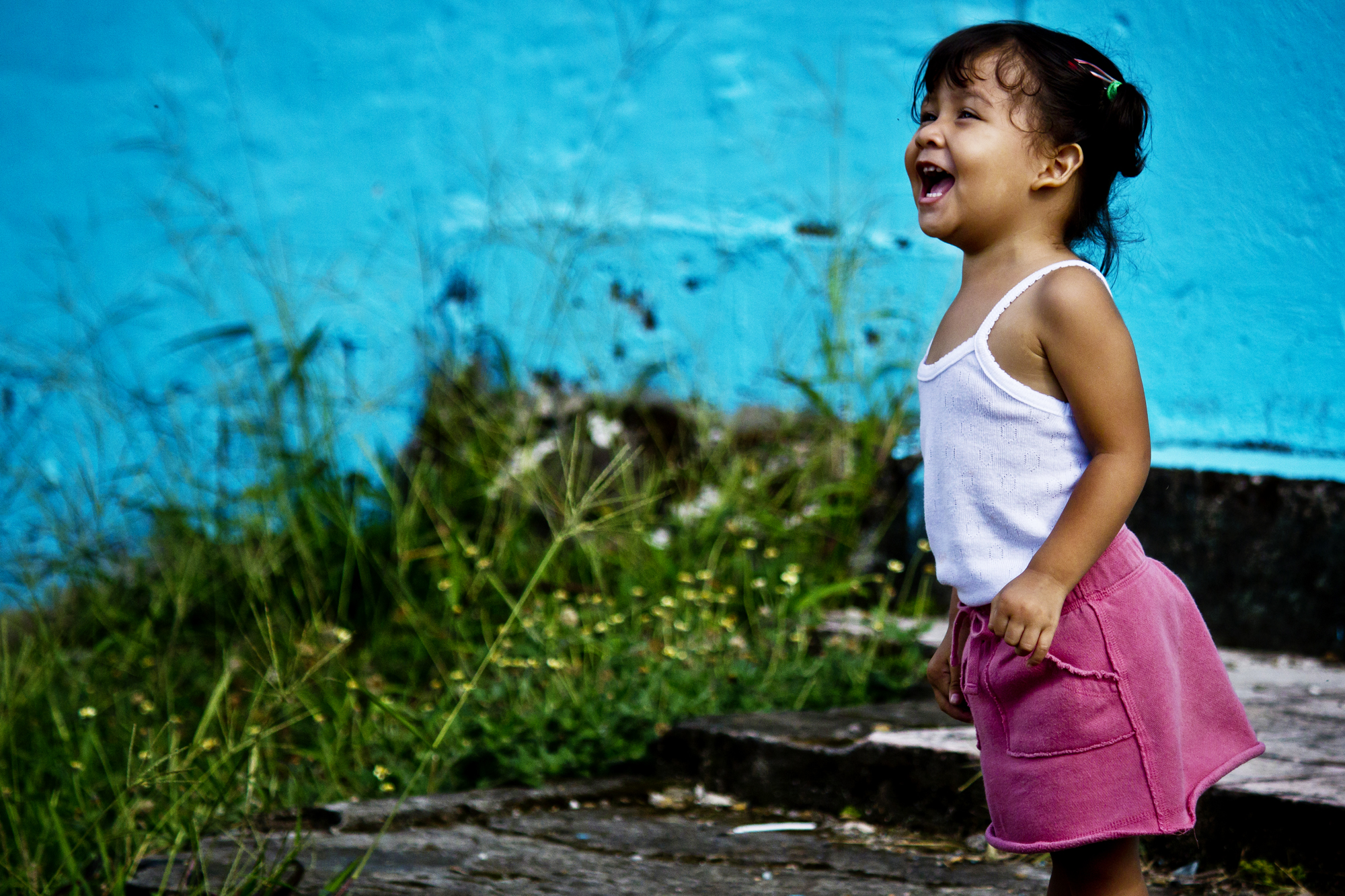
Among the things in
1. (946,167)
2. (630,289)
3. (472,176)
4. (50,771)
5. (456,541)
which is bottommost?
(50,771)

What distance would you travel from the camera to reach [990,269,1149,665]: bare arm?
1.29 metres

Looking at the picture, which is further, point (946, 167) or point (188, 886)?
point (188, 886)

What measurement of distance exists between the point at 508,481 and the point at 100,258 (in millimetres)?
1593

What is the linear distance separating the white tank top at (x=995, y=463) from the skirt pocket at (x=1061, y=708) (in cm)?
10

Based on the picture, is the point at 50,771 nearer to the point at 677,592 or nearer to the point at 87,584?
the point at 87,584

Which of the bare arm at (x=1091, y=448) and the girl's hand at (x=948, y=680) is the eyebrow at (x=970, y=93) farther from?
the girl's hand at (x=948, y=680)

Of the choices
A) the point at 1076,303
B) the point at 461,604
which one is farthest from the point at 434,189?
the point at 1076,303

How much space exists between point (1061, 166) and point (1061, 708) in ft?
2.04

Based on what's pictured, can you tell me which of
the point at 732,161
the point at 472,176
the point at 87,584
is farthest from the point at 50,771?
the point at 732,161

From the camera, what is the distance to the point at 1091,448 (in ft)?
4.40

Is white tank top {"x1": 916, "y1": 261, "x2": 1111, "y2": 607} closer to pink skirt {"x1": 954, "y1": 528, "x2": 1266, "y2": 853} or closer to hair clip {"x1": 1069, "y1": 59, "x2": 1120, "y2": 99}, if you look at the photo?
pink skirt {"x1": 954, "y1": 528, "x2": 1266, "y2": 853}

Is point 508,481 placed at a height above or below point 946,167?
below

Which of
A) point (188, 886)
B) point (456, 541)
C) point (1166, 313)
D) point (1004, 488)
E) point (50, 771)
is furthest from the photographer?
point (456, 541)

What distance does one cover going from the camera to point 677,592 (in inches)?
129
